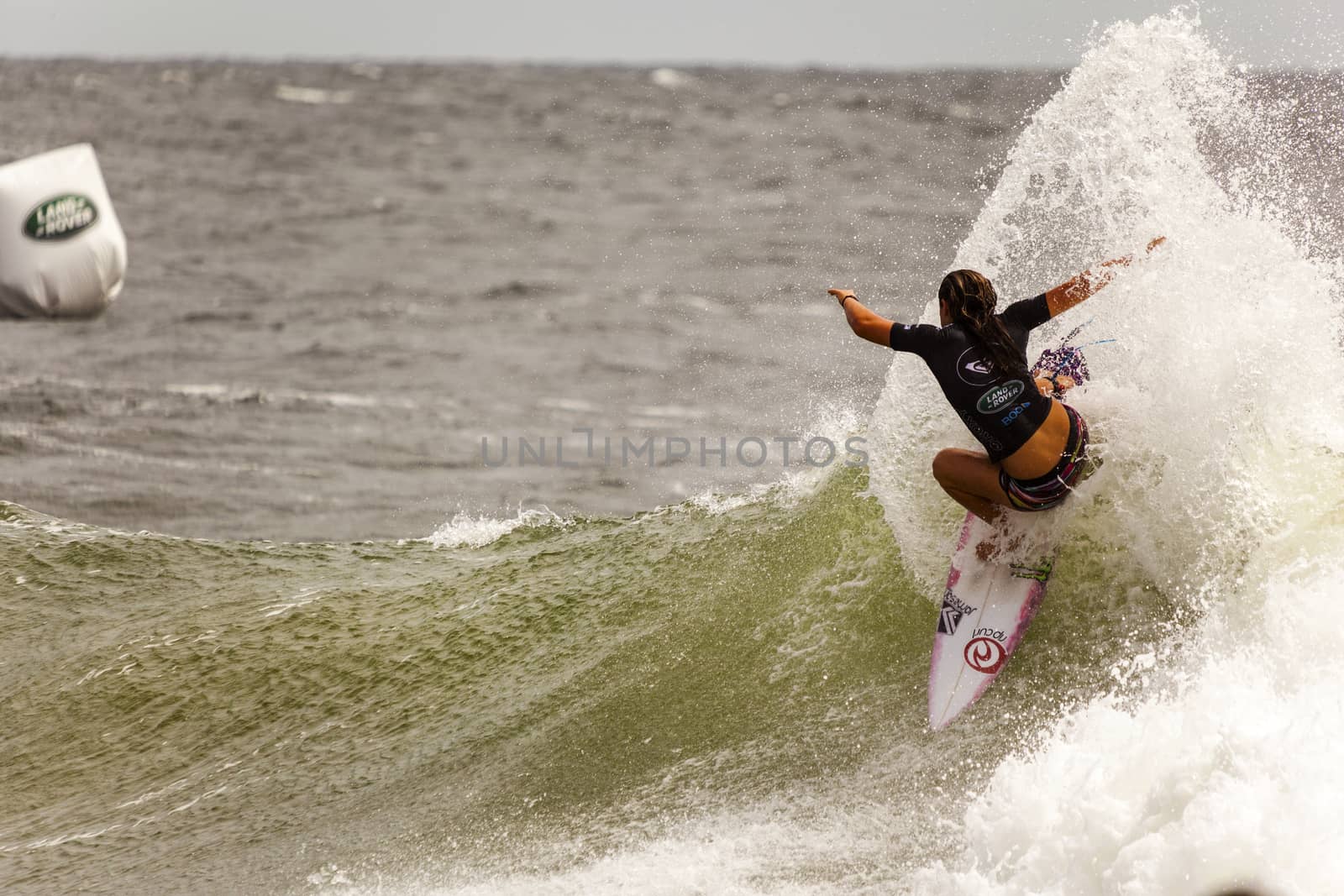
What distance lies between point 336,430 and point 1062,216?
Answer: 1166cm

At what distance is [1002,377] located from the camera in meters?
4.93

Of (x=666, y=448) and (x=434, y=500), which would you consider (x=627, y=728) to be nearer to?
(x=434, y=500)

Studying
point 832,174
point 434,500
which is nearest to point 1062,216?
point 434,500

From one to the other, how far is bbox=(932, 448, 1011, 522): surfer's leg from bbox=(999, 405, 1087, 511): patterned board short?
5 cm

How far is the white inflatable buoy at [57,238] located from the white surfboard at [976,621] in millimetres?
13728

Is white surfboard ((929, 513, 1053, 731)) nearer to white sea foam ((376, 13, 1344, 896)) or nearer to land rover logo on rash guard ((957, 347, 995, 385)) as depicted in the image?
white sea foam ((376, 13, 1344, 896))

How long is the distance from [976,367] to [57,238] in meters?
14.5

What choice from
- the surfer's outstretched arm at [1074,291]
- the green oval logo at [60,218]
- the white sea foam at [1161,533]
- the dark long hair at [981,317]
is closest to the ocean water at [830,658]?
the white sea foam at [1161,533]

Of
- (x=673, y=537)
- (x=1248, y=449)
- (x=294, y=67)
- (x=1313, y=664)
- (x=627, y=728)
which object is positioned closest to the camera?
(x=1313, y=664)

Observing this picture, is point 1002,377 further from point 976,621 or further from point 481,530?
point 481,530

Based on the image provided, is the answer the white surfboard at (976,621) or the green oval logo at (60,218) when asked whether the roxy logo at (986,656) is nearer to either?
the white surfboard at (976,621)

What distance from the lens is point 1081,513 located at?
5.39m

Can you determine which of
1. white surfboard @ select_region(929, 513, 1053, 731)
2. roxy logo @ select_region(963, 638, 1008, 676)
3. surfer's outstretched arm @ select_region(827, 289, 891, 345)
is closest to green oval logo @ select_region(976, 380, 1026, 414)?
surfer's outstretched arm @ select_region(827, 289, 891, 345)

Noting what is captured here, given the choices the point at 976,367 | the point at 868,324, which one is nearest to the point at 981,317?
the point at 976,367
